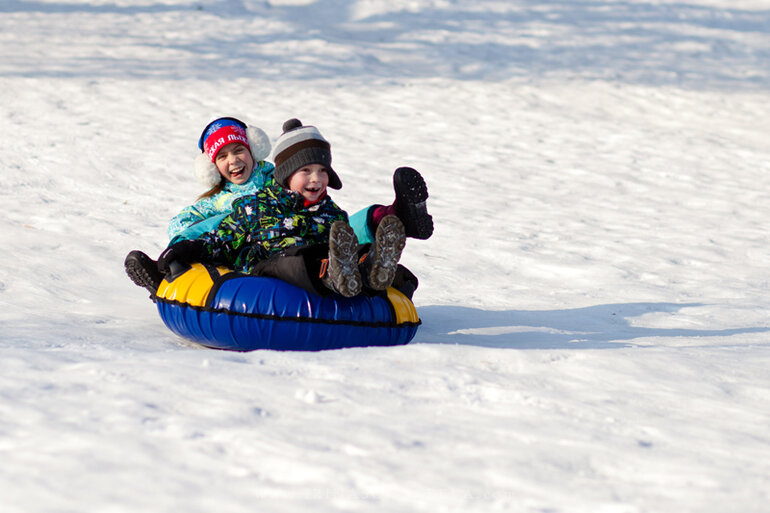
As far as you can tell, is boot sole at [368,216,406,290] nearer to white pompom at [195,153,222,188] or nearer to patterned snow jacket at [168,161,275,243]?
patterned snow jacket at [168,161,275,243]

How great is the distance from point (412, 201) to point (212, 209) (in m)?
1.28

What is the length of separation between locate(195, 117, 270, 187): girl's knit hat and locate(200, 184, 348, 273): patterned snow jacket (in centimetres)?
61

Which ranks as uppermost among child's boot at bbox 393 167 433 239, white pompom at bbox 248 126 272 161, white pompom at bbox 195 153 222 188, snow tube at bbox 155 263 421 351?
white pompom at bbox 248 126 272 161

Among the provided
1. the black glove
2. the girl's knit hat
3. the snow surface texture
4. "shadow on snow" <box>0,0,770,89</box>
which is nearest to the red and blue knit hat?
the girl's knit hat

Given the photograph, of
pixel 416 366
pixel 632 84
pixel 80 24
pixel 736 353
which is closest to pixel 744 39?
pixel 632 84

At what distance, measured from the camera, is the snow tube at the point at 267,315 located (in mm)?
3779

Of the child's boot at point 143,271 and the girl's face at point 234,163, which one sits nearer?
the child's boot at point 143,271

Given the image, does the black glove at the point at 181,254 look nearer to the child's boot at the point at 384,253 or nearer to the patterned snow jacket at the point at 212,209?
the patterned snow jacket at the point at 212,209

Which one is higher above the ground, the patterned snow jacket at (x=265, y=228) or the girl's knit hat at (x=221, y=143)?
the girl's knit hat at (x=221, y=143)

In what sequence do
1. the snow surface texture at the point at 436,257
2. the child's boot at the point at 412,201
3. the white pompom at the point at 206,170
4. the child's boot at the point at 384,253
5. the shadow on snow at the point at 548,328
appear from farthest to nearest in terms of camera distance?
1. the white pompom at the point at 206,170
2. the shadow on snow at the point at 548,328
3. the child's boot at the point at 412,201
4. the child's boot at the point at 384,253
5. the snow surface texture at the point at 436,257

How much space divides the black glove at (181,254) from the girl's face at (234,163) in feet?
2.45

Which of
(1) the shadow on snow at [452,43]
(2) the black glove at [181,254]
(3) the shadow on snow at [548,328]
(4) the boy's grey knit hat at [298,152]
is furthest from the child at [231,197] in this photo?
(1) the shadow on snow at [452,43]

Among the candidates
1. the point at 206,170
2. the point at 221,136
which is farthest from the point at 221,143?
the point at 206,170

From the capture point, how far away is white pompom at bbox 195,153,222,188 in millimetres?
4750
